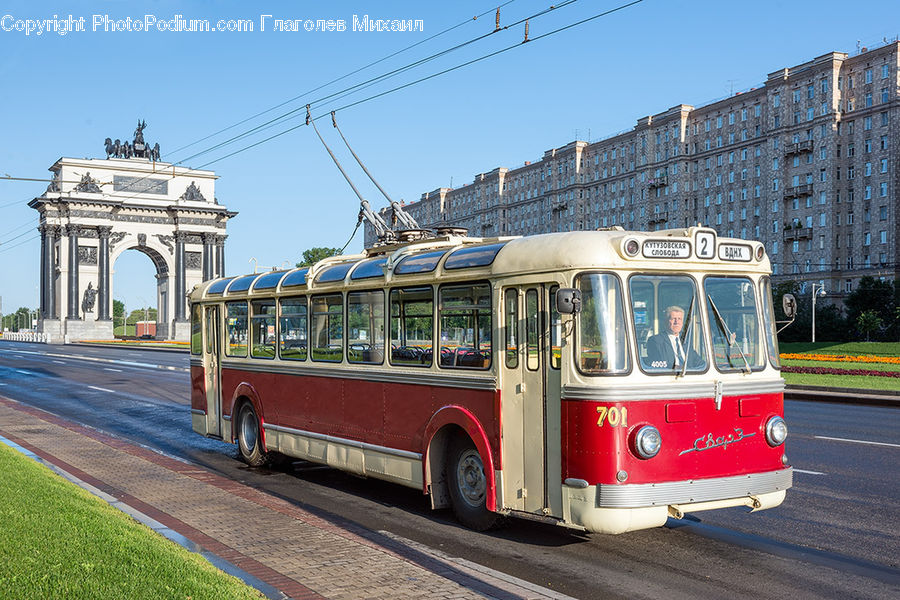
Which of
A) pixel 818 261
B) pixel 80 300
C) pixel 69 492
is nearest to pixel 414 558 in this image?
pixel 69 492

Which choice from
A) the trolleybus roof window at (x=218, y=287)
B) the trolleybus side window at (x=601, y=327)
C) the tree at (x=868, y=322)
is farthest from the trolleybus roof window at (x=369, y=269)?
the tree at (x=868, y=322)

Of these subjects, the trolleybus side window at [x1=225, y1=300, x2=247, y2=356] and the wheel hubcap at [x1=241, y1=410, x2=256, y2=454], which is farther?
the trolleybus side window at [x1=225, y1=300, x2=247, y2=356]

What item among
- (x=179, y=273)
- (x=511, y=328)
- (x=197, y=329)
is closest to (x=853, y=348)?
(x=197, y=329)

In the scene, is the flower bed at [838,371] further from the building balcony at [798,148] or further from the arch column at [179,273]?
the arch column at [179,273]

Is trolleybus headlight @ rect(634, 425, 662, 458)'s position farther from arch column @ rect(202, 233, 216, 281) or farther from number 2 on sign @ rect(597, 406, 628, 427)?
arch column @ rect(202, 233, 216, 281)

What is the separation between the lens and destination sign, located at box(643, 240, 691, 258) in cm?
820

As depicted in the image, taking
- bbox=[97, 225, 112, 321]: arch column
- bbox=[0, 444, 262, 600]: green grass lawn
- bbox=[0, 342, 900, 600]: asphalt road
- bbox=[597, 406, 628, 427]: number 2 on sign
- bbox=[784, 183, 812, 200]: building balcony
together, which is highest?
bbox=[784, 183, 812, 200]: building balcony

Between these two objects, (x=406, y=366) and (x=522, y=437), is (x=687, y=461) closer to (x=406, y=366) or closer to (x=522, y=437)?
(x=522, y=437)

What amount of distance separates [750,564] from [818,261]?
→ 93915 mm

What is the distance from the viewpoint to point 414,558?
8055mm

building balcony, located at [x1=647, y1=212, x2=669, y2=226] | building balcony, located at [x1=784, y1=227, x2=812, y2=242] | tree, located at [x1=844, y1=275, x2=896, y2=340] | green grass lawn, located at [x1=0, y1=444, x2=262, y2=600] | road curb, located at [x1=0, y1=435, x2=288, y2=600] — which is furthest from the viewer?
building balcony, located at [x1=647, y1=212, x2=669, y2=226]

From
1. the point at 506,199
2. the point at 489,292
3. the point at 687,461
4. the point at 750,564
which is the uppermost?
the point at 506,199

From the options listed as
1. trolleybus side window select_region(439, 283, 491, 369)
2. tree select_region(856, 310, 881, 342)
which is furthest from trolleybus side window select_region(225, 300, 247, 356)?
tree select_region(856, 310, 881, 342)

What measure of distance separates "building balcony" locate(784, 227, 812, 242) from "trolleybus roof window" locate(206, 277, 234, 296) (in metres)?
89.7
